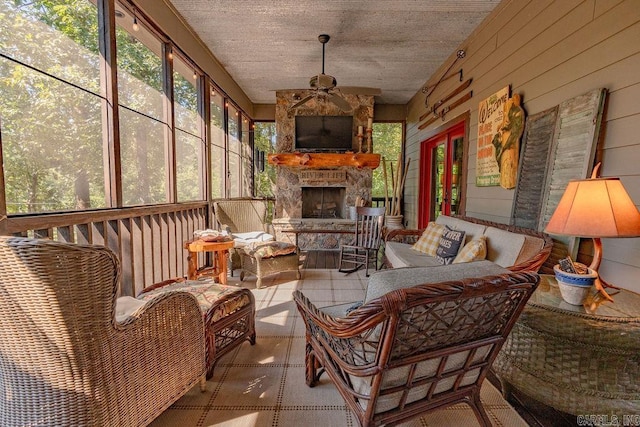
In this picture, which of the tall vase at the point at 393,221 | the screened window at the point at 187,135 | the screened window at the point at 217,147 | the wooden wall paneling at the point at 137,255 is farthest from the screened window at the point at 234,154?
the tall vase at the point at 393,221

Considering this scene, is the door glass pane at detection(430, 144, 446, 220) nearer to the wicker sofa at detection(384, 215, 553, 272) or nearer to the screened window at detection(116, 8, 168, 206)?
the wicker sofa at detection(384, 215, 553, 272)

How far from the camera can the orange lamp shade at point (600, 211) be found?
1.34 metres

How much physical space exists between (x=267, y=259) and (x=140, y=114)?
1945 millimetres

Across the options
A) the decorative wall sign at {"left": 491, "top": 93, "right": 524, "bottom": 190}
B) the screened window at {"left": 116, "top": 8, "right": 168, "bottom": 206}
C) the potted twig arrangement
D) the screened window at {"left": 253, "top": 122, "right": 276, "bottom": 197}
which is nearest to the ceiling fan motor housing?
the screened window at {"left": 116, "top": 8, "right": 168, "bottom": 206}

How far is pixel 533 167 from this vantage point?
2.42 meters

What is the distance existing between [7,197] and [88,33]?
1352mm

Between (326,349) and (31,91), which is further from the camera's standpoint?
(31,91)

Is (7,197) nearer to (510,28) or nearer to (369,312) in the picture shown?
(369,312)

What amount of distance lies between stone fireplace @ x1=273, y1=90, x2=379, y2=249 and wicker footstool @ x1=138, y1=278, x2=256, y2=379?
140 inches

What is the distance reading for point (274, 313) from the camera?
2.75 metres

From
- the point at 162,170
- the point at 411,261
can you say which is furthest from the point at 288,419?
the point at 162,170

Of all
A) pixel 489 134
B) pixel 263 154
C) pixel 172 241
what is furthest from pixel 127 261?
pixel 263 154

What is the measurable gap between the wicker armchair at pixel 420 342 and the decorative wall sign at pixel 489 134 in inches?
90.5

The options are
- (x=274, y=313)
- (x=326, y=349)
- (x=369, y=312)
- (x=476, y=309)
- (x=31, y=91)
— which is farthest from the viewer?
(x=274, y=313)
